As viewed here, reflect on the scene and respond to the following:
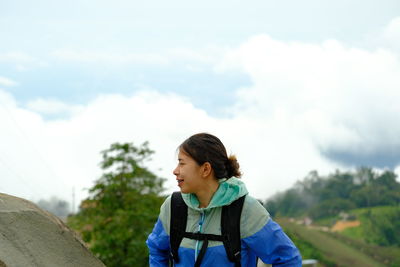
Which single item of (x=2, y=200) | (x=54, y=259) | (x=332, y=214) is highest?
(x=332, y=214)

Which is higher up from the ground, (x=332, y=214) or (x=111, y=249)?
(x=332, y=214)

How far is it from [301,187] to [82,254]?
118582mm

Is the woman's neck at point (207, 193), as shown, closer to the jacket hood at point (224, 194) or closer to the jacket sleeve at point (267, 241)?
the jacket hood at point (224, 194)

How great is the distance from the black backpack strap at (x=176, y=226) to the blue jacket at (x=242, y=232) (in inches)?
1.1

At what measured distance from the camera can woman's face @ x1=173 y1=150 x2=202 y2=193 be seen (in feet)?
12.3

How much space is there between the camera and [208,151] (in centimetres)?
375

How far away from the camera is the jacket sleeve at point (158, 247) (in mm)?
3881

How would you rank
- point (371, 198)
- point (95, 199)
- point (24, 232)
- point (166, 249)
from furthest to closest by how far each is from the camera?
1. point (371, 198)
2. point (95, 199)
3. point (24, 232)
4. point (166, 249)

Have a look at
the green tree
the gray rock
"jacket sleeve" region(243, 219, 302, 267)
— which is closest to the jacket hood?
"jacket sleeve" region(243, 219, 302, 267)

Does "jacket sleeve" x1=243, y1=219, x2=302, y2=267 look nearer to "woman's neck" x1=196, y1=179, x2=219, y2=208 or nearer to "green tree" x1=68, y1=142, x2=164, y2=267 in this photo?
"woman's neck" x1=196, y1=179, x2=219, y2=208

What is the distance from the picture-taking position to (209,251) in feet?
12.0

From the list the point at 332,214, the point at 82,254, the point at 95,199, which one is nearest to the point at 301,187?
the point at 332,214

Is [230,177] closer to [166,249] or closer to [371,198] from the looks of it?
[166,249]

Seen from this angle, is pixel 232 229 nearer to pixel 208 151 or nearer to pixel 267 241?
pixel 267 241
